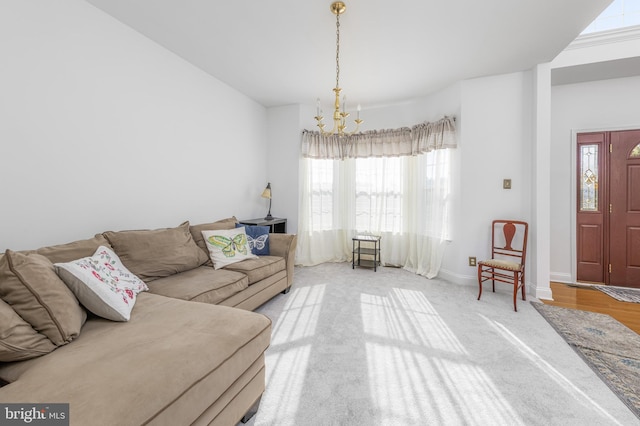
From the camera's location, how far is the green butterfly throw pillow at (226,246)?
2656mm

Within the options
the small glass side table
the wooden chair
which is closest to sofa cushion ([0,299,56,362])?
the small glass side table

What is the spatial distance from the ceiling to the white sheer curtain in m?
0.99

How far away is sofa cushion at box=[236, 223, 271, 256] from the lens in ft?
10.3

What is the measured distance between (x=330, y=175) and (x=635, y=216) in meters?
4.15

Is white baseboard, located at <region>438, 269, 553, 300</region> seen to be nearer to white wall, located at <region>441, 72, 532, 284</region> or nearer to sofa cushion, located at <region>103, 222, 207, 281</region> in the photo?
white wall, located at <region>441, 72, 532, 284</region>

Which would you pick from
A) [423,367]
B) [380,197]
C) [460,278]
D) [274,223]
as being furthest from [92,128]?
[460,278]

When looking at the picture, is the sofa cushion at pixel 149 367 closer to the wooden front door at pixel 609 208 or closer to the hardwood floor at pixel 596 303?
the hardwood floor at pixel 596 303

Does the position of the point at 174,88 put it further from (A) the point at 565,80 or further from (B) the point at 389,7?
(A) the point at 565,80

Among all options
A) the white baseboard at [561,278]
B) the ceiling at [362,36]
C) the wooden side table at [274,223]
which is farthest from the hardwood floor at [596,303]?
the wooden side table at [274,223]

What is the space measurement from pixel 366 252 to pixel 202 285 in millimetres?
2846

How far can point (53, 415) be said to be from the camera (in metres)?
0.78

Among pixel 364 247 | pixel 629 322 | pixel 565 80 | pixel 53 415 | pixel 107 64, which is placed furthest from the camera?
pixel 364 247

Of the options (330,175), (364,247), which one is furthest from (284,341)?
(330,175)

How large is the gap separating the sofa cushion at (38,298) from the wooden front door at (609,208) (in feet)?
17.3
